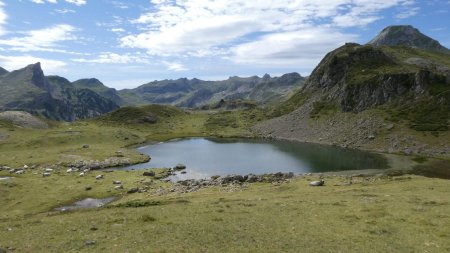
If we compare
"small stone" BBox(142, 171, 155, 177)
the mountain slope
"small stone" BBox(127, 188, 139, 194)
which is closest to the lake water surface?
"small stone" BBox(142, 171, 155, 177)

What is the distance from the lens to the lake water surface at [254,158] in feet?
343

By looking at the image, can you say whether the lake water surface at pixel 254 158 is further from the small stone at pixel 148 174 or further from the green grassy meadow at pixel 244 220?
the green grassy meadow at pixel 244 220

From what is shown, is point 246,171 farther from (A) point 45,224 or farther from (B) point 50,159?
(A) point 45,224

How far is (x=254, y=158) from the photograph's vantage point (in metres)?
126

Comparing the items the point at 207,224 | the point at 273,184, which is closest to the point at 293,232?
the point at 207,224

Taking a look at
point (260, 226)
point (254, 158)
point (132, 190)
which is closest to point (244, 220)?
point (260, 226)

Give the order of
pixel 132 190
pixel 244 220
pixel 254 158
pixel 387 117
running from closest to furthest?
pixel 244 220
pixel 132 190
pixel 254 158
pixel 387 117

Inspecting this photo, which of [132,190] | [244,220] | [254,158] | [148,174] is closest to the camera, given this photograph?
[244,220]

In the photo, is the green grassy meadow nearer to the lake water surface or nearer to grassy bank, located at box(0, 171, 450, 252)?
grassy bank, located at box(0, 171, 450, 252)

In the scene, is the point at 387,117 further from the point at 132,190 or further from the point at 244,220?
the point at 244,220

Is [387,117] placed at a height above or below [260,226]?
above

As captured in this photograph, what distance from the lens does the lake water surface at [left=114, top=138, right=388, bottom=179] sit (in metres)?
105

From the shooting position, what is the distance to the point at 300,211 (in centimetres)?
4469

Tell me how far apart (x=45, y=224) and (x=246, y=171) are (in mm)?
66147
